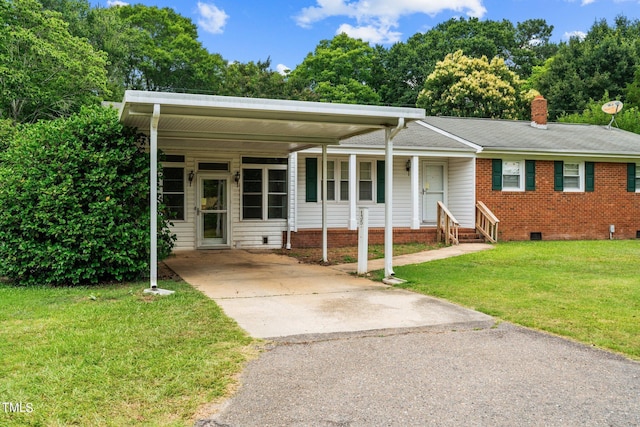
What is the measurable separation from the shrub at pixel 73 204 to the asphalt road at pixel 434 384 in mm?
4187

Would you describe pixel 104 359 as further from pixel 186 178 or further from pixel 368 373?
pixel 186 178

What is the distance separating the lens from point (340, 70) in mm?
38250

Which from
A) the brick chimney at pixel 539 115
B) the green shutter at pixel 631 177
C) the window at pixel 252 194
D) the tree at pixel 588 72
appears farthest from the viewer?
the tree at pixel 588 72

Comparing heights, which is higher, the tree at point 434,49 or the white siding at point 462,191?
the tree at point 434,49

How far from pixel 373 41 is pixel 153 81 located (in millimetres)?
16780

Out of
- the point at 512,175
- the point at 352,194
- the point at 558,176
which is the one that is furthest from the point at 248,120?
the point at 558,176

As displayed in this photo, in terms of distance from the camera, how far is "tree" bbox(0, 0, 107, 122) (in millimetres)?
18016

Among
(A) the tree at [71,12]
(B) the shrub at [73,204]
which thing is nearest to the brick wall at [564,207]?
(B) the shrub at [73,204]

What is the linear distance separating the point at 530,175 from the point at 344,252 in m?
6.69

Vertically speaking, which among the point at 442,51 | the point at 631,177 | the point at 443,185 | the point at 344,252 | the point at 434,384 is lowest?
Answer: the point at 434,384

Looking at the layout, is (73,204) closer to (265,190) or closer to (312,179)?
(265,190)

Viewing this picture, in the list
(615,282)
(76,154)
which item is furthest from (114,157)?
(615,282)

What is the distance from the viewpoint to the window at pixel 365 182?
Answer: 15.7 metres

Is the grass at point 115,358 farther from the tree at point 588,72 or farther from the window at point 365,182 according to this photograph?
the tree at point 588,72
